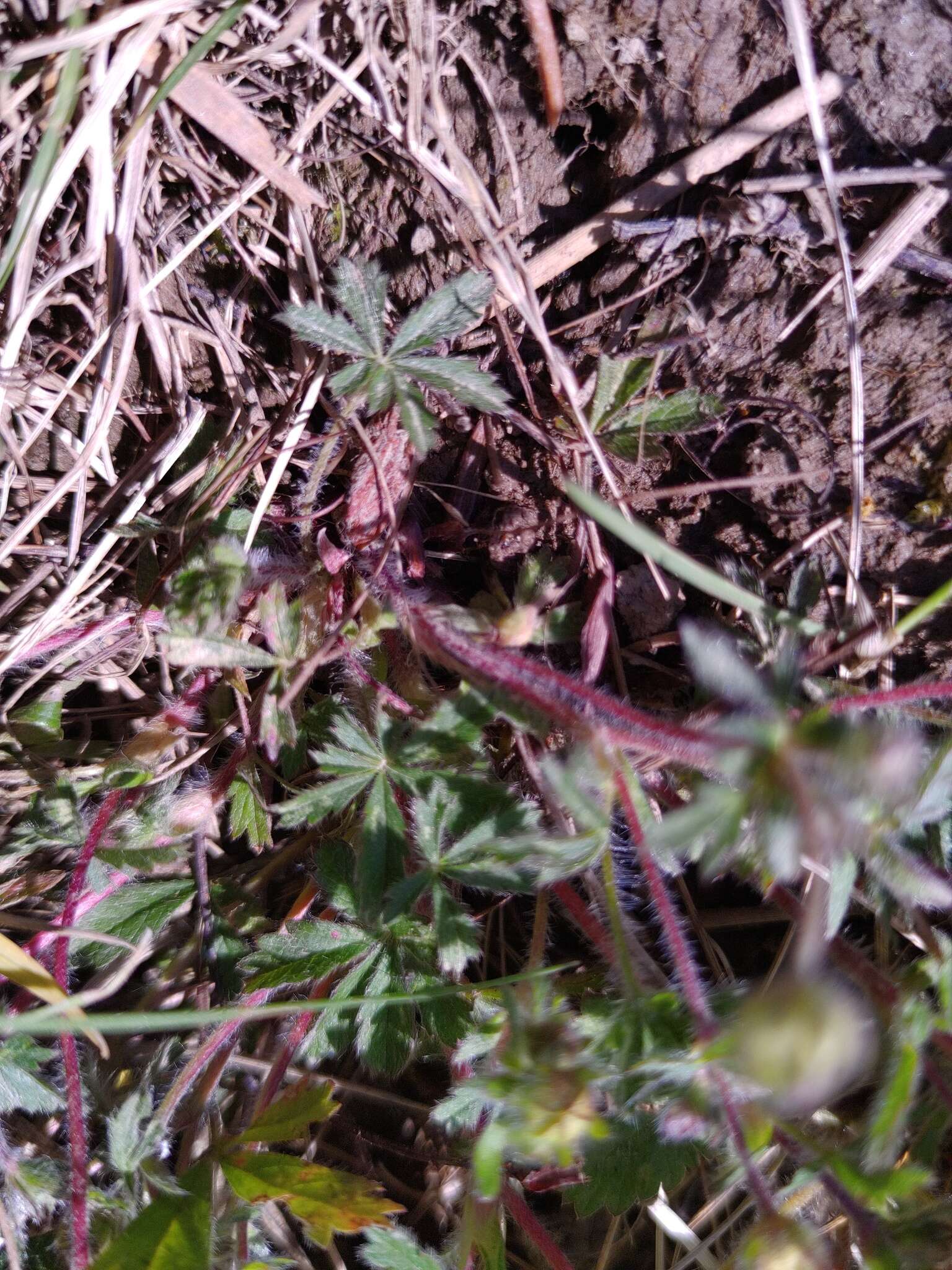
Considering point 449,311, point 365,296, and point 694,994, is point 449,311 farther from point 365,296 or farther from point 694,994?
point 694,994

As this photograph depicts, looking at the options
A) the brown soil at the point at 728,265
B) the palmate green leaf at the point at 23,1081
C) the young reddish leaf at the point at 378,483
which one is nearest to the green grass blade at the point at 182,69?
the brown soil at the point at 728,265

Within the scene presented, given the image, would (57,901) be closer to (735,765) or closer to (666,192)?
(735,765)

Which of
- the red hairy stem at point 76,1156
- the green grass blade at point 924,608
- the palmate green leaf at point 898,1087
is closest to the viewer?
the palmate green leaf at point 898,1087

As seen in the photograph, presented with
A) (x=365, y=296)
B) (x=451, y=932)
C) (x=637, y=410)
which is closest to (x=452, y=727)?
(x=451, y=932)

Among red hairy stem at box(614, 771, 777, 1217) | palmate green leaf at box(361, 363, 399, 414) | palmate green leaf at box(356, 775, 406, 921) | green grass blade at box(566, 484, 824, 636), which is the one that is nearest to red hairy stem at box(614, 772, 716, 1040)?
red hairy stem at box(614, 771, 777, 1217)

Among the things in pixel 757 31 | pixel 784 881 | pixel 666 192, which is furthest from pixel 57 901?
pixel 757 31

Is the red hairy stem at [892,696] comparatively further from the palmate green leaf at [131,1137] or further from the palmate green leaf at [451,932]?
the palmate green leaf at [131,1137]

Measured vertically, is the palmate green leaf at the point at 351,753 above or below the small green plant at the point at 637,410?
below
